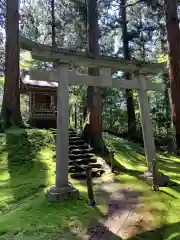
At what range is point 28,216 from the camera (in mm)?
4879

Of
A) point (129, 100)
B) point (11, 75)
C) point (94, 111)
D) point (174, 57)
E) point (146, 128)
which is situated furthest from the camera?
point (129, 100)

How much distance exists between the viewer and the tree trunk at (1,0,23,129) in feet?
38.9

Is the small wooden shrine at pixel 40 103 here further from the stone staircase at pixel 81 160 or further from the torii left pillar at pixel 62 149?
the torii left pillar at pixel 62 149

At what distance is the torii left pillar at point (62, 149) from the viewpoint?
5793 mm

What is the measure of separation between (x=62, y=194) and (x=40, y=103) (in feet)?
41.1

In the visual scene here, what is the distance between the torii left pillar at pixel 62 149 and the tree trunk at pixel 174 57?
6930mm

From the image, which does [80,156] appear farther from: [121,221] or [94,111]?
[121,221]

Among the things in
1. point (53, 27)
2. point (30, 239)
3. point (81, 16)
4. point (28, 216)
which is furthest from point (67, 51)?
point (53, 27)

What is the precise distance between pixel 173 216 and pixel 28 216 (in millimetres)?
2740

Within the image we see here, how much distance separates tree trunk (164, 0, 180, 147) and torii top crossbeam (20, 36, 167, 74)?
372cm

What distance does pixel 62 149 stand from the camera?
5965 millimetres

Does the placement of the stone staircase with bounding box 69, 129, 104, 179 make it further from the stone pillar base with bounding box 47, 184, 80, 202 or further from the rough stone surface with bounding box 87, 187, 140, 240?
the stone pillar base with bounding box 47, 184, 80, 202

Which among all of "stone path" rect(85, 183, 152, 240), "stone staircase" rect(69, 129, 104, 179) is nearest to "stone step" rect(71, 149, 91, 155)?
"stone staircase" rect(69, 129, 104, 179)

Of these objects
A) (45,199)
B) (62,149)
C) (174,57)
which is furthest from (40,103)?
(45,199)
